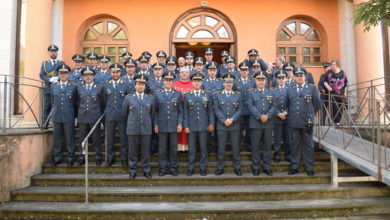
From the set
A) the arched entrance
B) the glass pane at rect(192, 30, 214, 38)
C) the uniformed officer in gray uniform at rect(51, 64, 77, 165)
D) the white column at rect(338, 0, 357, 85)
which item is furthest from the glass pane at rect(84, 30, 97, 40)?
the white column at rect(338, 0, 357, 85)

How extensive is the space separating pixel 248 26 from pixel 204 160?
6.28m

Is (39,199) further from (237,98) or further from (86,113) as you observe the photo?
(237,98)

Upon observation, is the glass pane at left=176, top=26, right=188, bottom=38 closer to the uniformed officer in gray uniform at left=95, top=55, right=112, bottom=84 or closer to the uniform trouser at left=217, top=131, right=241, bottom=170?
the uniformed officer in gray uniform at left=95, top=55, right=112, bottom=84

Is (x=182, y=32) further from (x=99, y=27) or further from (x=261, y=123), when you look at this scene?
(x=261, y=123)

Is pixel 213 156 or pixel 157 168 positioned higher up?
pixel 213 156

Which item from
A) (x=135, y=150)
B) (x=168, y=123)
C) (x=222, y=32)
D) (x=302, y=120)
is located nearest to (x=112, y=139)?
(x=135, y=150)

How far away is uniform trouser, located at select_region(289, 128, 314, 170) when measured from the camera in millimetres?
6367

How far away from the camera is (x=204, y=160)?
21.0 ft

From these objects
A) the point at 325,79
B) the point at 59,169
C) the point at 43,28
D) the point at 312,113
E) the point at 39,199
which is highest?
the point at 43,28

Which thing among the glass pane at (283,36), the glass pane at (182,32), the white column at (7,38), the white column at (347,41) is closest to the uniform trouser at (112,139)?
the white column at (7,38)

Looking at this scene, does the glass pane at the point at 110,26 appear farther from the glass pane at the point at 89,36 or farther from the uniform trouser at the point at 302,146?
the uniform trouser at the point at 302,146

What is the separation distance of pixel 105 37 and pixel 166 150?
630 centimetres

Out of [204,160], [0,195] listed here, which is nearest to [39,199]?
[0,195]

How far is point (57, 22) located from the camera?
10.7 meters
